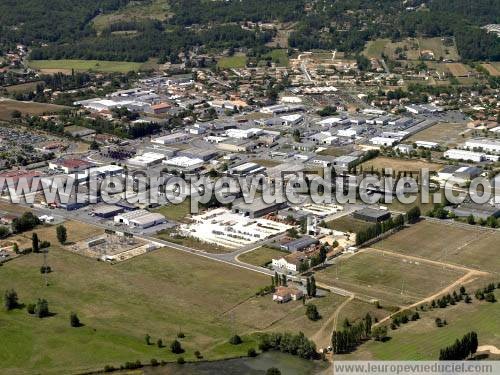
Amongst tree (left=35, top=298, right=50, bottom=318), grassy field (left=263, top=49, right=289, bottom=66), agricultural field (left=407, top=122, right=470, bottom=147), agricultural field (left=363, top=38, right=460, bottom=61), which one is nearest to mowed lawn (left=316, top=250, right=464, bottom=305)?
tree (left=35, top=298, right=50, bottom=318)

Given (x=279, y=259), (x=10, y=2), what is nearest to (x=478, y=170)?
(x=279, y=259)

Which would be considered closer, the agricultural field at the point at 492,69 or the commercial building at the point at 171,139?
the commercial building at the point at 171,139

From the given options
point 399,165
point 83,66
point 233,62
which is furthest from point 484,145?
point 83,66

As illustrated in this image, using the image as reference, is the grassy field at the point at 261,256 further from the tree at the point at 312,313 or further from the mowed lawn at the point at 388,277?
the tree at the point at 312,313

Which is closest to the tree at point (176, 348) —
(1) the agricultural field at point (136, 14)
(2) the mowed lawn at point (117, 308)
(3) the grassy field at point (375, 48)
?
(2) the mowed lawn at point (117, 308)

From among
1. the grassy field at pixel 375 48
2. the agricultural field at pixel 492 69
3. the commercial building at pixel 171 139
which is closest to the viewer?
the commercial building at pixel 171 139

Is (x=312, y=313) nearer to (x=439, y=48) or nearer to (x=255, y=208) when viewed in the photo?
(x=255, y=208)

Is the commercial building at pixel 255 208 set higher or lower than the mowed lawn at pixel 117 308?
higher

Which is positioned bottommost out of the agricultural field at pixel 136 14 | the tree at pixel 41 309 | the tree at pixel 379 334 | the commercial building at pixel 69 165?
the tree at pixel 379 334

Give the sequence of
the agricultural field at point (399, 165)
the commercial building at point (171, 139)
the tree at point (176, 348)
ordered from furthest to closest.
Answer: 1. the commercial building at point (171, 139)
2. the agricultural field at point (399, 165)
3. the tree at point (176, 348)
